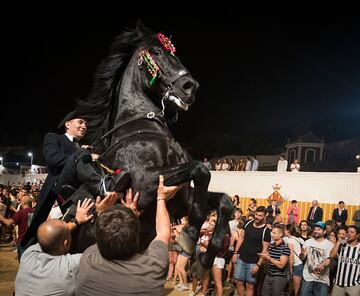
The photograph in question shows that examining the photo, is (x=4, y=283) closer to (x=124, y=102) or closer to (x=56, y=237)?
(x=124, y=102)

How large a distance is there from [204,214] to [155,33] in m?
2.17

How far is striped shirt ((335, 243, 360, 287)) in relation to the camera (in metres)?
7.46

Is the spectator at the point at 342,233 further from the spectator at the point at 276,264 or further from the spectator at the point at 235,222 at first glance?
the spectator at the point at 235,222

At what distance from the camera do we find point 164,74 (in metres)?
4.25

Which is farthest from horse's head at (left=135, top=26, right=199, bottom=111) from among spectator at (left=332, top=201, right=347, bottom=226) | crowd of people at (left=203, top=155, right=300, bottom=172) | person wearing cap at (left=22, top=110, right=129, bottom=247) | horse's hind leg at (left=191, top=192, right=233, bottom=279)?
crowd of people at (left=203, top=155, right=300, bottom=172)

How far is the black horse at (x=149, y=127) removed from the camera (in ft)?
12.5

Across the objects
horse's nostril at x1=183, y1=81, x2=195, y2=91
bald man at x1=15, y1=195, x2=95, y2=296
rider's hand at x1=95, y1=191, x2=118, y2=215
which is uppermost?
horse's nostril at x1=183, y1=81, x2=195, y2=91

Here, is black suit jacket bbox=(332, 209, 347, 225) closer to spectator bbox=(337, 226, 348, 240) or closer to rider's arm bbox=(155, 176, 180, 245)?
spectator bbox=(337, 226, 348, 240)

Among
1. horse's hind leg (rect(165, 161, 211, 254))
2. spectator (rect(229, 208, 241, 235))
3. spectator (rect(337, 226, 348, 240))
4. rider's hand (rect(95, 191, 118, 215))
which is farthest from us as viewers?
spectator (rect(229, 208, 241, 235))

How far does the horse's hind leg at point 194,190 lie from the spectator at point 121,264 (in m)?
1.29

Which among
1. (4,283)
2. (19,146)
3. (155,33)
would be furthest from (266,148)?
(19,146)

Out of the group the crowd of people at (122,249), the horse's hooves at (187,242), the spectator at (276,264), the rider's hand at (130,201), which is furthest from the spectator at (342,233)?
the rider's hand at (130,201)

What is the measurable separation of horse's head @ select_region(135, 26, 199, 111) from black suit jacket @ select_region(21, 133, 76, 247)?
1098 mm

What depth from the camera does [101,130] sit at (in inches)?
183
